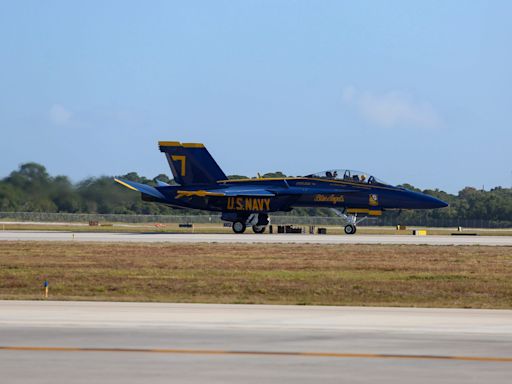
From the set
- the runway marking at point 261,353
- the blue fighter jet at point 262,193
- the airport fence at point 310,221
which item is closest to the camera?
the runway marking at point 261,353

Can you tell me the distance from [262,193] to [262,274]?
29.9 m

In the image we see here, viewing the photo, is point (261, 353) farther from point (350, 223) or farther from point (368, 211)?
point (350, 223)

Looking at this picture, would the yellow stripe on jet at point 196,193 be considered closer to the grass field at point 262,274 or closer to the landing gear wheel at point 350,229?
the landing gear wheel at point 350,229

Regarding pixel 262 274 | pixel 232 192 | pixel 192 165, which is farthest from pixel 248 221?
pixel 262 274

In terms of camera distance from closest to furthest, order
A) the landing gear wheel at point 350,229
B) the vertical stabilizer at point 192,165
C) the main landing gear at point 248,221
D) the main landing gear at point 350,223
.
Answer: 1. the main landing gear at point 350,223
2. the main landing gear at point 248,221
3. the landing gear wheel at point 350,229
4. the vertical stabilizer at point 192,165

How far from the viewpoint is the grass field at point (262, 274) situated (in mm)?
24047

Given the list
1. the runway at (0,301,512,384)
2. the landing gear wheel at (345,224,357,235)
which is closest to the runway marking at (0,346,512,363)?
the runway at (0,301,512,384)

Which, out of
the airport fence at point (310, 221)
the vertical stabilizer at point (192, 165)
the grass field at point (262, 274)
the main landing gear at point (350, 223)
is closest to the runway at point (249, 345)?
the grass field at point (262, 274)

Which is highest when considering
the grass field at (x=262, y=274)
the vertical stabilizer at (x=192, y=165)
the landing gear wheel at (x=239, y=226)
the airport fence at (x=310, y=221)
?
the vertical stabilizer at (x=192, y=165)

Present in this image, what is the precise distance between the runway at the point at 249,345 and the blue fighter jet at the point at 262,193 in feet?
127

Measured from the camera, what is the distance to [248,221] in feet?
200

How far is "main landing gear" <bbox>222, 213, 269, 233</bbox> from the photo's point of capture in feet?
199

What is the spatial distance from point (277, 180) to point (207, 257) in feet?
79.9

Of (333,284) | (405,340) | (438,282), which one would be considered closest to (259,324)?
(405,340)
